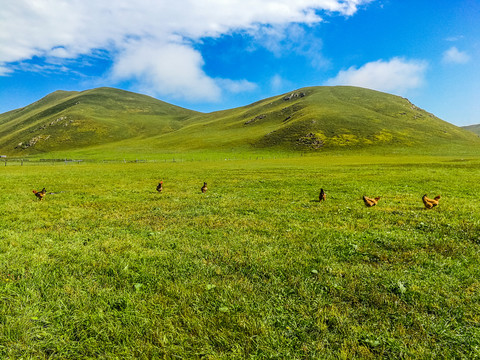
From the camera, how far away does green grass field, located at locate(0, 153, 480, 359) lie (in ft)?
14.9

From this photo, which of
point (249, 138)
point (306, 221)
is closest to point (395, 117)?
point (249, 138)

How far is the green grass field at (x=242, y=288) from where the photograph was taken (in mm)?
4547

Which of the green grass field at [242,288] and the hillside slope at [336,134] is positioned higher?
the hillside slope at [336,134]

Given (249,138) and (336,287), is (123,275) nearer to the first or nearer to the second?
(336,287)

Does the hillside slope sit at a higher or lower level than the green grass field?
higher

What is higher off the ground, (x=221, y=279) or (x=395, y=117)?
(x=395, y=117)

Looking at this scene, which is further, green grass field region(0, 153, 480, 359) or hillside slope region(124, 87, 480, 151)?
hillside slope region(124, 87, 480, 151)

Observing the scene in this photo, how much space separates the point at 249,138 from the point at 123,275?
538ft

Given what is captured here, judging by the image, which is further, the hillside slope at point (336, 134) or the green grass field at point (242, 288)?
the hillside slope at point (336, 134)

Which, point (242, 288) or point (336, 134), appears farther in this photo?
point (336, 134)

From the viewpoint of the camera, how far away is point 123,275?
6.96 metres

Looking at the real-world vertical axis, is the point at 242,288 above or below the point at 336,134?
below

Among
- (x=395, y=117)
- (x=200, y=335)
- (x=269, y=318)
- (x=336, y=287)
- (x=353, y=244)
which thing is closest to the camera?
(x=200, y=335)

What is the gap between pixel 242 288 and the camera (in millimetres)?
6266
